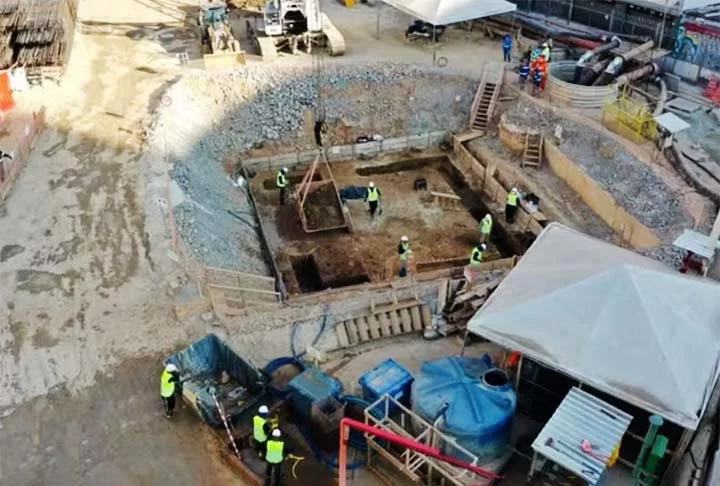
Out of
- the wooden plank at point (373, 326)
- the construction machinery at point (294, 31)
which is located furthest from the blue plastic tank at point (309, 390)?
the construction machinery at point (294, 31)

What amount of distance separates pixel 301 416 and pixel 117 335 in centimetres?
484

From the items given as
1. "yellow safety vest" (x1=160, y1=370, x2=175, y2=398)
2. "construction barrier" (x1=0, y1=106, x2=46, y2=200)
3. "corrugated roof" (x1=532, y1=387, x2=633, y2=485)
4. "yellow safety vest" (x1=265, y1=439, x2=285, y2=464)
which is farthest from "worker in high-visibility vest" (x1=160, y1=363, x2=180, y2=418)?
"construction barrier" (x1=0, y1=106, x2=46, y2=200)

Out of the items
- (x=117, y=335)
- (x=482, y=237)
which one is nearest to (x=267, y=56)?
(x=482, y=237)

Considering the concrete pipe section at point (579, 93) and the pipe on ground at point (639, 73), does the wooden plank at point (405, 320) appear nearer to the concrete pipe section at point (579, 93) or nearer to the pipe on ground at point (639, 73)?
the concrete pipe section at point (579, 93)

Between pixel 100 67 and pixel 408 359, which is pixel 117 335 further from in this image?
pixel 100 67

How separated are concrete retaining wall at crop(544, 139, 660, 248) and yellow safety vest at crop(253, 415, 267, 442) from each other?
13091 millimetres

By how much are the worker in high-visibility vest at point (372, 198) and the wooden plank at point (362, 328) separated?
22.8ft

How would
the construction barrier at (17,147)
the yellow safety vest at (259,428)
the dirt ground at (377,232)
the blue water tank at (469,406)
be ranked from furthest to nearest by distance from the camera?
the dirt ground at (377,232) < the construction barrier at (17,147) < the blue water tank at (469,406) < the yellow safety vest at (259,428)

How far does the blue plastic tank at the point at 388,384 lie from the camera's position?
14453 millimetres

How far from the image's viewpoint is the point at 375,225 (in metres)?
24.4

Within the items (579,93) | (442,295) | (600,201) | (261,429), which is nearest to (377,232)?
(442,295)

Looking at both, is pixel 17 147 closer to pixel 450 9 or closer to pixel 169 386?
pixel 169 386

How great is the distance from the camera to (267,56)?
29.1 m

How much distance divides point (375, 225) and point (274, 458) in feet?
41.8
